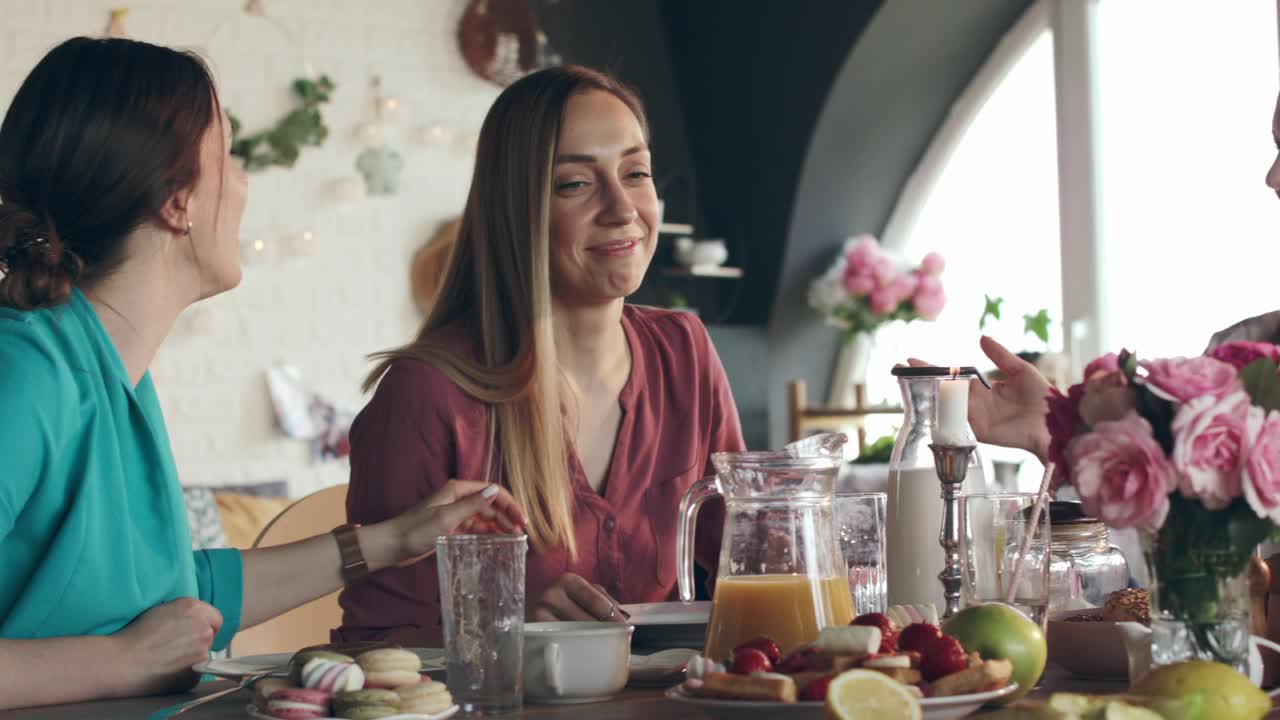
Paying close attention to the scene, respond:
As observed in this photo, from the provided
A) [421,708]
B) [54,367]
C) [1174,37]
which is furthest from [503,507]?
[1174,37]

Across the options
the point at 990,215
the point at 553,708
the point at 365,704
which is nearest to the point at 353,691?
the point at 365,704

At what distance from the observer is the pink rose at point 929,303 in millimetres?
4992

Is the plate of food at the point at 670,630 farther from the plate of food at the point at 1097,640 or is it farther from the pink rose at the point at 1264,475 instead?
the pink rose at the point at 1264,475

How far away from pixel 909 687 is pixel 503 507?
30.8 inches

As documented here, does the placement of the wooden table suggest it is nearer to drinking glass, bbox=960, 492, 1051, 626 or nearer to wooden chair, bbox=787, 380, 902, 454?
drinking glass, bbox=960, 492, 1051, 626

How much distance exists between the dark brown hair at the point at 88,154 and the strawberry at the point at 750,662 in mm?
849

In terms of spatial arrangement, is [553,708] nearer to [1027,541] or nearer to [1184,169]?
[1027,541]

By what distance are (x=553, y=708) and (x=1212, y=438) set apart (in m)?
0.49

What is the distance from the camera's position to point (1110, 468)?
3.05 ft

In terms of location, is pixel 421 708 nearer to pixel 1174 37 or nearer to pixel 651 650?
pixel 651 650

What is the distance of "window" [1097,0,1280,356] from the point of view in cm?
427

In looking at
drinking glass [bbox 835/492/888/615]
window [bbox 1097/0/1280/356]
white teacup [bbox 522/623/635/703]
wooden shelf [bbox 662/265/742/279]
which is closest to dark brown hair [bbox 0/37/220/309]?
white teacup [bbox 522/623/635/703]

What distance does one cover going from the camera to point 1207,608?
0.95 metres

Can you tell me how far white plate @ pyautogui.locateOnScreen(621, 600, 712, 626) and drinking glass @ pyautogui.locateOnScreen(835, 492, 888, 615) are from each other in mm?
138
